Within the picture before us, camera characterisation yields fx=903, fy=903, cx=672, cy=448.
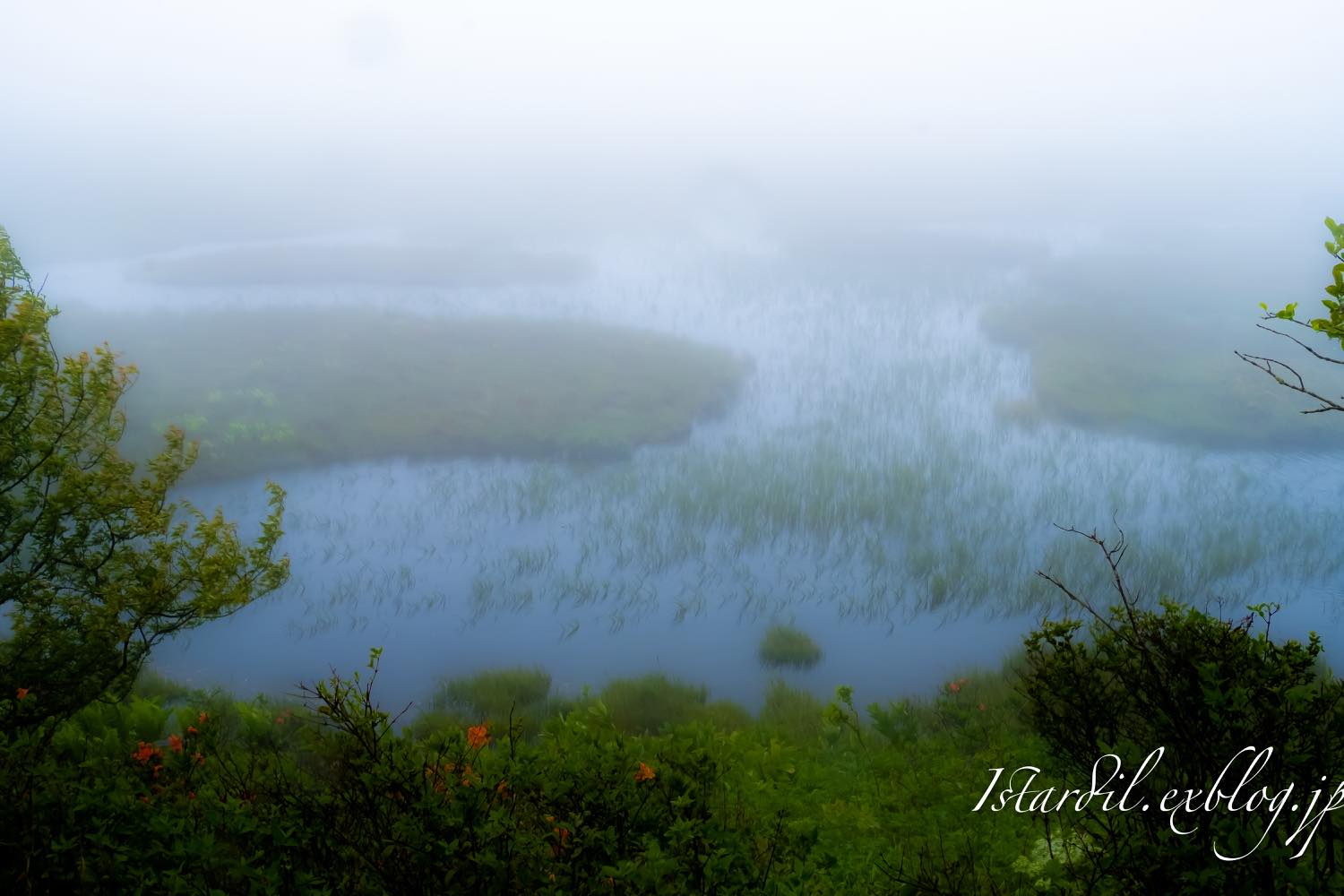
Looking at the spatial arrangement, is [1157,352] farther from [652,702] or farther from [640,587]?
[652,702]

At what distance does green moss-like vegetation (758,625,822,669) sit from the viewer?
332 inches

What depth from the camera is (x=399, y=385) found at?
38.6 feet

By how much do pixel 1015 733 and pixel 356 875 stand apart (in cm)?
430

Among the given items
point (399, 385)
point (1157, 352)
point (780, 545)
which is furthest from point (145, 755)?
point (1157, 352)

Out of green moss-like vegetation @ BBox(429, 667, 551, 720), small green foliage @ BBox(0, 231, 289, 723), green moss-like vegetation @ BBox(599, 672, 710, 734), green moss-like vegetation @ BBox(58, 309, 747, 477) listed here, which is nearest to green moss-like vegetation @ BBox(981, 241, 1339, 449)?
green moss-like vegetation @ BBox(58, 309, 747, 477)

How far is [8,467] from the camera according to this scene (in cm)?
368

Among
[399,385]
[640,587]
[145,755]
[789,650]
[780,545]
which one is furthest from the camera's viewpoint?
[399,385]

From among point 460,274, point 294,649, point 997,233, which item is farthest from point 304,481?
point 997,233

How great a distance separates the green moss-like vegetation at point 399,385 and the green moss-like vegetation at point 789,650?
3.47 metres

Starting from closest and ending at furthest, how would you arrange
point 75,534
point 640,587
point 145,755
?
point 145,755 → point 75,534 → point 640,587

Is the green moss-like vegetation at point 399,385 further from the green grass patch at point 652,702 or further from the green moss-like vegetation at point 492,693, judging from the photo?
the green grass patch at point 652,702

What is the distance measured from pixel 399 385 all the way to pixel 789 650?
6.30 m

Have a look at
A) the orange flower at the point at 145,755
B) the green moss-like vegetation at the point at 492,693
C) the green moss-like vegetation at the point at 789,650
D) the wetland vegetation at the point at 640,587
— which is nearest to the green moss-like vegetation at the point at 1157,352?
the wetland vegetation at the point at 640,587

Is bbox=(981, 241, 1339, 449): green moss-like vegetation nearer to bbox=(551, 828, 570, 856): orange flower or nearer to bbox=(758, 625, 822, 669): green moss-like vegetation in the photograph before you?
bbox=(758, 625, 822, 669): green moss-like vegetation
